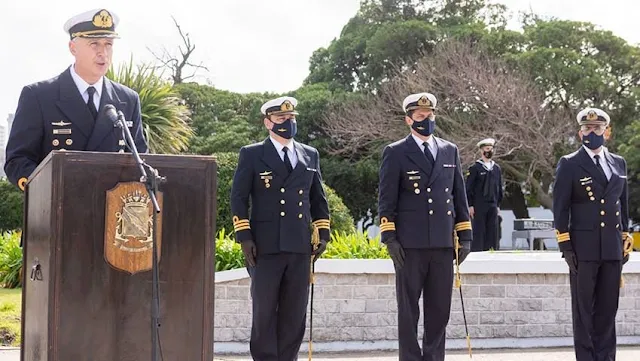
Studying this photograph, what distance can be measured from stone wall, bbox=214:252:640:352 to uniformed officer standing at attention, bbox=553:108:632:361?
1.68 meters

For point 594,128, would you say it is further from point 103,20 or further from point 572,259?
point 103,20

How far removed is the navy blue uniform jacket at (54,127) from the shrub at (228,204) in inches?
297

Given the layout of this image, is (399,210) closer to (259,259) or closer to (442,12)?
(259,259)

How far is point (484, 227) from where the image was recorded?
14953mm

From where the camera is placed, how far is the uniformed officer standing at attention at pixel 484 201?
14820 millimetres

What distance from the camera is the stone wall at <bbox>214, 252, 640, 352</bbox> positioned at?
894 cm

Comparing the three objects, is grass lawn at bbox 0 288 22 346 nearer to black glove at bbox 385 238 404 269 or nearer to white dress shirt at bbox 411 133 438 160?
black glove at bbox 385 238 404 269

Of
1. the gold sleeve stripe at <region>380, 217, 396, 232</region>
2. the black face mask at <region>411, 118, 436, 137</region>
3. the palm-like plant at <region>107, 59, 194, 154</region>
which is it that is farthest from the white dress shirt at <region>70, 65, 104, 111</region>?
the palm-like plant at <region>107, 59, 194, 154</region>

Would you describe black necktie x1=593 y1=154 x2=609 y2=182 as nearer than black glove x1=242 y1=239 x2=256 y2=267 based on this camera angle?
No

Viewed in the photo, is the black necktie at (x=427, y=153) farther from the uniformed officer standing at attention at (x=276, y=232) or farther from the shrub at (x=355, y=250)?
the shrub at (x=355, y=250)

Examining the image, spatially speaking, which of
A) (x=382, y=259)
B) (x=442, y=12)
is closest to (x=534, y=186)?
(x=442, y=12)

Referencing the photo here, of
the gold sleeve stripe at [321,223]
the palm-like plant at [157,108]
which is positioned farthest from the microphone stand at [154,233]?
the palm-like plant at [157,108]

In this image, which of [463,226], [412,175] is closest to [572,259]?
[463,226]

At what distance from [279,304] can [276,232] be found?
554 mm
